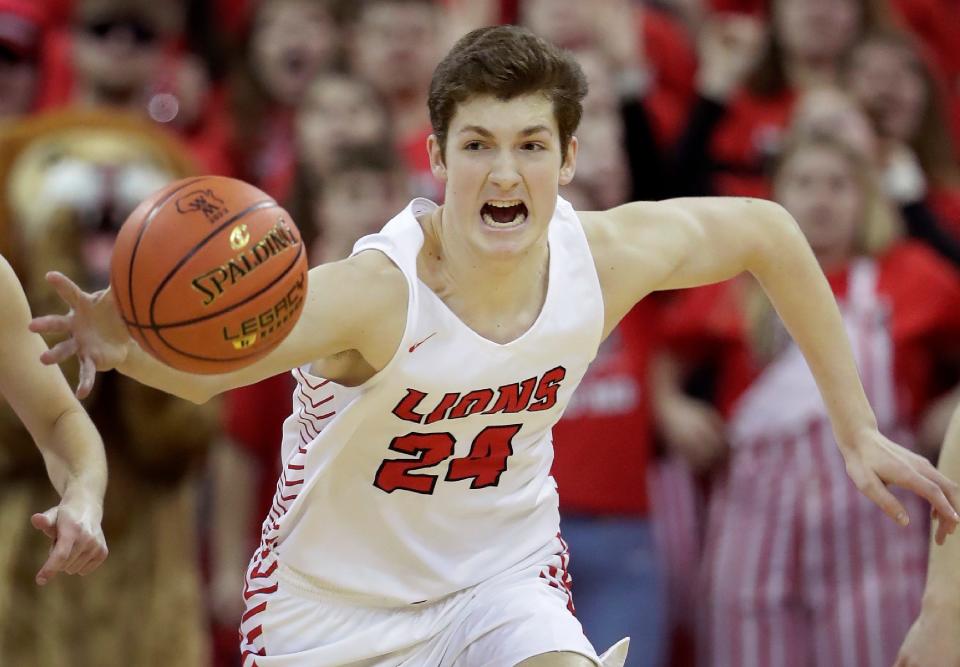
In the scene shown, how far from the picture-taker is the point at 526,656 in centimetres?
440

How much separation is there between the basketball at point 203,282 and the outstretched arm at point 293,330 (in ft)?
0.23

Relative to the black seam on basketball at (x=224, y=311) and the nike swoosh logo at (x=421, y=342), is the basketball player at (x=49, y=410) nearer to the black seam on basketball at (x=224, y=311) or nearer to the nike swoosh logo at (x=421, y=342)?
the black seam on basketball at (x=224, y=311)

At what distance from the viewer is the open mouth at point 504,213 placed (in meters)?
4.48

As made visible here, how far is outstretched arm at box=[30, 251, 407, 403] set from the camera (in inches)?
152

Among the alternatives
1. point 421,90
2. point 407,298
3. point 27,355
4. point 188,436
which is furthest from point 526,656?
point 421,90

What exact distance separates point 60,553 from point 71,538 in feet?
0.16

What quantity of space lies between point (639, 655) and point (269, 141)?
9.80 feet

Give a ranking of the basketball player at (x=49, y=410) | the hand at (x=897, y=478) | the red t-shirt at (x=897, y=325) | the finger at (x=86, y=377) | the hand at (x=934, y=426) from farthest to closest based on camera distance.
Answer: the red t-shirt at (x=897, y=325), the hand at (x=934, y=426), the hand at (x=897, y=478), the basketball player at (x=49, y=410), the finger at (x=86, y=377)

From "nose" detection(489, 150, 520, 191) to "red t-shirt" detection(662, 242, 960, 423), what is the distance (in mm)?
2927

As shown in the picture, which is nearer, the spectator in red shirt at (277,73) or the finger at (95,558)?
the finger at (95,558)

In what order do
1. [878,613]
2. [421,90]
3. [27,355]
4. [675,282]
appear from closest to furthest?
[27,355] → [675,282] → [878,613] → [421,90]

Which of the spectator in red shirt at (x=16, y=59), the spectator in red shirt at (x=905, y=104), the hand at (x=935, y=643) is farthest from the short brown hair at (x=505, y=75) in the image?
the spectator in red shirt at (x=905, y=104)

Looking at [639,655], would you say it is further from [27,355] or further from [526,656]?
[27,355]

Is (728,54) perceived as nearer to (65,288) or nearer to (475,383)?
(475,383)
